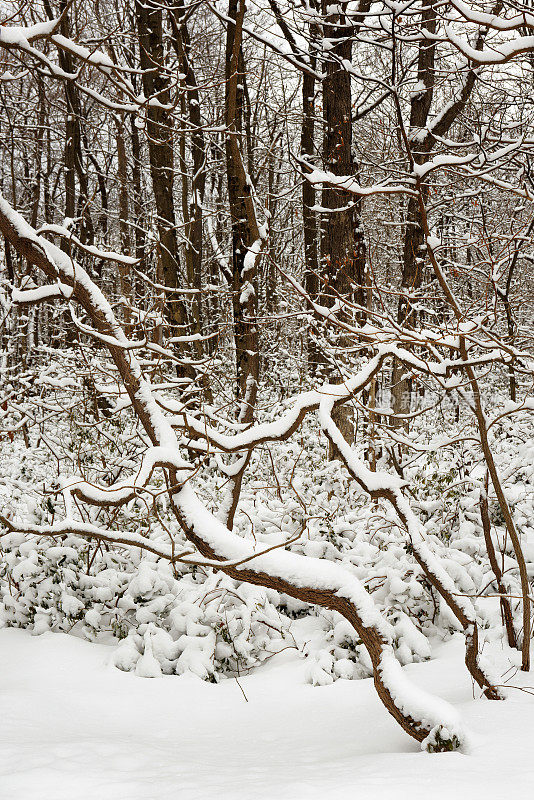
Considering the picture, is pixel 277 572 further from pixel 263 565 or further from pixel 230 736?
pixel 230 736

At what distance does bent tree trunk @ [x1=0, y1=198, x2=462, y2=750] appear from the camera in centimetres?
261

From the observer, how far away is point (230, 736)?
3277mm

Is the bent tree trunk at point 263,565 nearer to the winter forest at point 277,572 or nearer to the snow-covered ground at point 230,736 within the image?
the winter forest at point 277,572

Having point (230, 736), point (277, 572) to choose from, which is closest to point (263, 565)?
point (277, 572)

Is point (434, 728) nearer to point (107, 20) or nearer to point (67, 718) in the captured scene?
point (67, 718)

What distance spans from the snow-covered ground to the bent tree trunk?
16 cm

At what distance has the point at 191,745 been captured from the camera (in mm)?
3098

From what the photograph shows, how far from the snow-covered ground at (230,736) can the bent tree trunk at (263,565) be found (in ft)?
0.52

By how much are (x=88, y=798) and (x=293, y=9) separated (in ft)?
20.7

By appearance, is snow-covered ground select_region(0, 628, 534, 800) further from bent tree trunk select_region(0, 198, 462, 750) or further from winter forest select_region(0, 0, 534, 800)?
bent tree trunk select_region(0, 198, 462, 750)

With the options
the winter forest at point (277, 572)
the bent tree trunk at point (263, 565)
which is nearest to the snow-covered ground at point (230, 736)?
the winter forest at point (277, 572)

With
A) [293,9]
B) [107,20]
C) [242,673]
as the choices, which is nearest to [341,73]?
[293,9]

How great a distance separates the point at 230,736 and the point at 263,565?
1.04m

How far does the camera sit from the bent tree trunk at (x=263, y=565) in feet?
8.57
